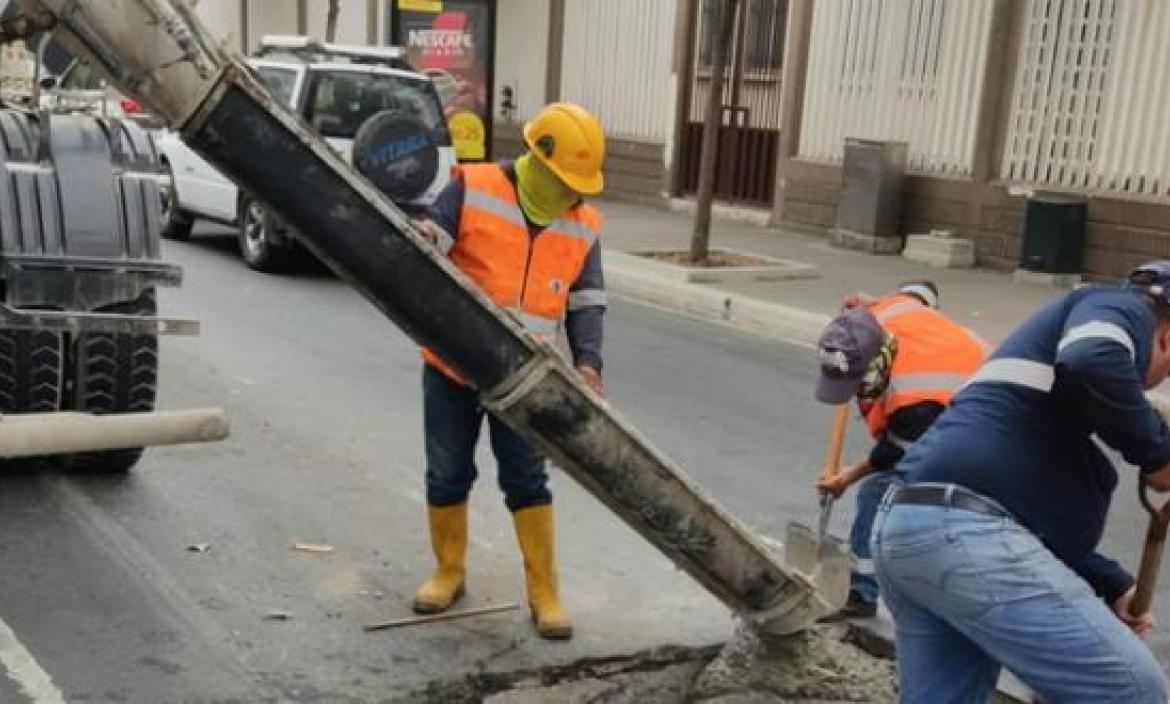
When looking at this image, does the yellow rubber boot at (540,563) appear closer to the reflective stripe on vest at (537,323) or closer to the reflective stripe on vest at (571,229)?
the reflective stripe on vest at (537,323)

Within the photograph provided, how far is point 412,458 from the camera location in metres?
6.37

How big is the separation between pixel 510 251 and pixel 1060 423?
191 centimetres

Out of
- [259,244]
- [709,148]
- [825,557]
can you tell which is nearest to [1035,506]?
[825,557]

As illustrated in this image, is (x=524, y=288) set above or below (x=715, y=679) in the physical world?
above

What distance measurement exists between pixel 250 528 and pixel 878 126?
11111 mm

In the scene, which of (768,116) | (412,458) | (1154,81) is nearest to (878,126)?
(768,116)

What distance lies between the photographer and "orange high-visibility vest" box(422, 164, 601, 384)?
4.21 metres

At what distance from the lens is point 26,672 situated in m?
3.94

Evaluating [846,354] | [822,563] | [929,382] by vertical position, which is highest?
[846,354]

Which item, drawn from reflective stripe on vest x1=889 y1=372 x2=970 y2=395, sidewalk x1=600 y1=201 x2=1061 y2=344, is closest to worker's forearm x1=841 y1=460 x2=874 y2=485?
reflective stripe on vest x1=889 y1=372 x2=970 y2=395

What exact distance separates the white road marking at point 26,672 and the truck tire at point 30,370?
130 cm

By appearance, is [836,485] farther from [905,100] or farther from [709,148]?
[905,100]

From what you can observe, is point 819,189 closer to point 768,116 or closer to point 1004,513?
point 768,116

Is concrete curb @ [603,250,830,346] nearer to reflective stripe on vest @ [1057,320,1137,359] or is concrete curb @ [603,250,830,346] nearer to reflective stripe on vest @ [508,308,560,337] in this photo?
reflective stripe on vest @ [508,308,560,337]
